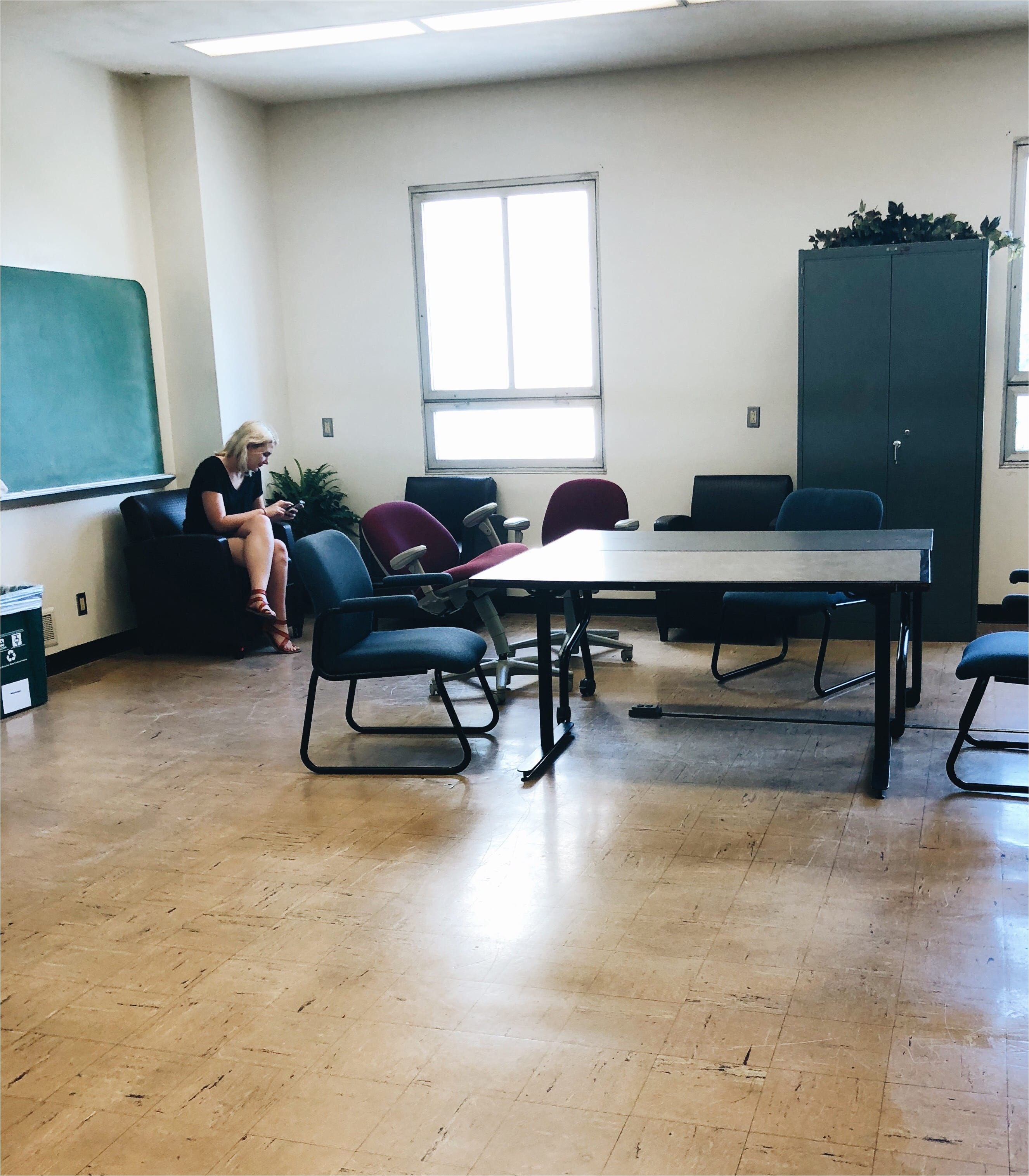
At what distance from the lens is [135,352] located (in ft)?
20.6

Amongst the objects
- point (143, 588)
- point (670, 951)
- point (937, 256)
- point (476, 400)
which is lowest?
point (670, 951)

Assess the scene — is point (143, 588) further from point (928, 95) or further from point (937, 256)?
Result: point (928, 95)

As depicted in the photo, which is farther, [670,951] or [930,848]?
[930,848]

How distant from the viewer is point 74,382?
580cm

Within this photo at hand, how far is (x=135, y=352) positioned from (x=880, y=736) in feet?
15.3

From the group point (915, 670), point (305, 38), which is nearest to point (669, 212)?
point (305, 38)

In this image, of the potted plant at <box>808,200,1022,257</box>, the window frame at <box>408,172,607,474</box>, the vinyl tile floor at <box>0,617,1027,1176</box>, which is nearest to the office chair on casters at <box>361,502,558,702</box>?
the vinyl tile floor at <box>0,617,1027,1176</box>

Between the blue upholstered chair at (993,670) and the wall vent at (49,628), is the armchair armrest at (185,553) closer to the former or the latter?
the wall vent at (49,628)

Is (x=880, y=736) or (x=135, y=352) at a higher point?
(x=135, y=352)

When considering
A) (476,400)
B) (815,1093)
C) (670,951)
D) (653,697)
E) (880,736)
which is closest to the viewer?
(815,1093)

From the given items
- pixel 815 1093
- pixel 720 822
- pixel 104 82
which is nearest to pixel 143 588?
pixel 104 82

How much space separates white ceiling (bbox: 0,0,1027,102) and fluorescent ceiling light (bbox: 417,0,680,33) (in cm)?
8

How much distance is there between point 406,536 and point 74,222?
2.54 meters

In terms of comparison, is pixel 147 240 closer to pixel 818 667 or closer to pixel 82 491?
pixel 82 491
